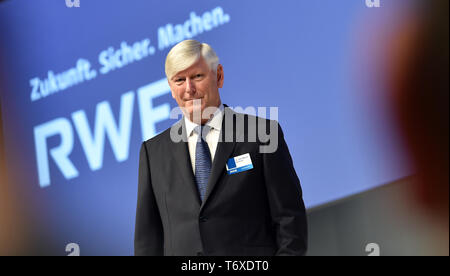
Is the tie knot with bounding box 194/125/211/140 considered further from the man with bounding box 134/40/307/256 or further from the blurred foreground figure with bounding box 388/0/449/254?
the blurred foreground figure with bounding box 388/0/449/254

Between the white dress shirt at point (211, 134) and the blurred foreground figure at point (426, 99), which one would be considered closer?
the white dress shirt at point (211, 134)

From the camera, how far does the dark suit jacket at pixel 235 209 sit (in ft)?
7.16

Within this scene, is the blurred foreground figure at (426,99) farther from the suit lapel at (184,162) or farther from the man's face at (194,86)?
the suit lapel at (184,162)

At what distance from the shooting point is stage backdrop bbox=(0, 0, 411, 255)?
320 centimetres

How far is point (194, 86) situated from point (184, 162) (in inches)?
12.5

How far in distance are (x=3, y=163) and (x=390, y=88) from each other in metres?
2.41

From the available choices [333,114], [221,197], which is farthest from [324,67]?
[221,197]

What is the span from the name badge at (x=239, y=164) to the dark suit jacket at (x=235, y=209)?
0.02 m

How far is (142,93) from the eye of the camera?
10.9 ft

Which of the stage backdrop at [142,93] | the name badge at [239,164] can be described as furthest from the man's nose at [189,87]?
the stage backdrop at [142,93]

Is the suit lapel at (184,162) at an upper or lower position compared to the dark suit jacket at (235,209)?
upper

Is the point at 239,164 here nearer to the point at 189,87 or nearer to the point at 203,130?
the point at 203,130

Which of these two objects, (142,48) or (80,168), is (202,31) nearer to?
(142,48)

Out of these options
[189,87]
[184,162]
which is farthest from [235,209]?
[189,87]
